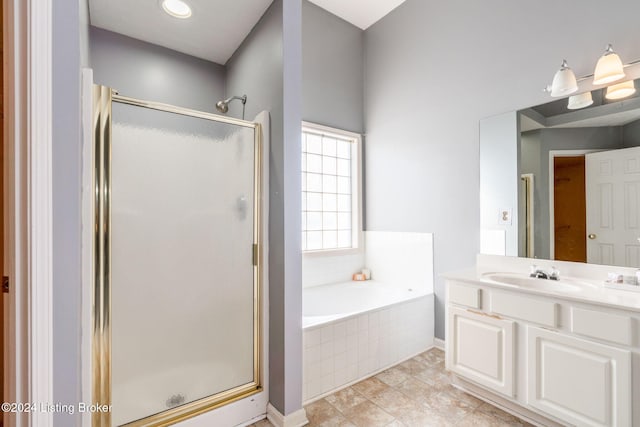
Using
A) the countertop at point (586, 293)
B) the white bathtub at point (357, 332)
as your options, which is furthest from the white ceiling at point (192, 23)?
the countertop at point (586, 293)

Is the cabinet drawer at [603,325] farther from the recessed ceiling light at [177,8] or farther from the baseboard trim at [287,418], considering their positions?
the recessed ceiling light at [177,8]

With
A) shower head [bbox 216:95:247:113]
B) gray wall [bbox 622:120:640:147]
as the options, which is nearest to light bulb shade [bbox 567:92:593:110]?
gray wall [bbox 622:120:640:147]

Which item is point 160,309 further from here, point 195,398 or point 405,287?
point 405,287

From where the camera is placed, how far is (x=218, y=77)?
2707mm

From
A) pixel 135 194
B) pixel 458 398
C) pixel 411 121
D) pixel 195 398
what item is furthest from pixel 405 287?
pixel 135 194

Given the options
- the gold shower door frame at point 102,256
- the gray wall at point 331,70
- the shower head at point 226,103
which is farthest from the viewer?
the gray wall at point 331,70

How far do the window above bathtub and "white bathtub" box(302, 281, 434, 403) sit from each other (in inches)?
→ 22.2

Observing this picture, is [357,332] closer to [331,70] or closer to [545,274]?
[545,274]

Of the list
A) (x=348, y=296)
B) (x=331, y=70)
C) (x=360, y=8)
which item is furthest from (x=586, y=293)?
(x=360, y=8)

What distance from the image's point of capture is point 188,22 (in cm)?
209

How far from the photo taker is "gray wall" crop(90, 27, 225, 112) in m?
2.20

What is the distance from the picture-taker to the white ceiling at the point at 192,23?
1.91 meters

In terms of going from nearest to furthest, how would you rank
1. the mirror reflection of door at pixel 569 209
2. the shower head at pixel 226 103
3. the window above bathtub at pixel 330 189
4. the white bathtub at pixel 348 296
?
the mirror reflection of door at pixel 569 209 < the shower head at pixel 226 103 < the white bathtub at pixel 348 296 < the window above bathtub at pixel 330 189

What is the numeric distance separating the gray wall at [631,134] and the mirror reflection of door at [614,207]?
4cm
